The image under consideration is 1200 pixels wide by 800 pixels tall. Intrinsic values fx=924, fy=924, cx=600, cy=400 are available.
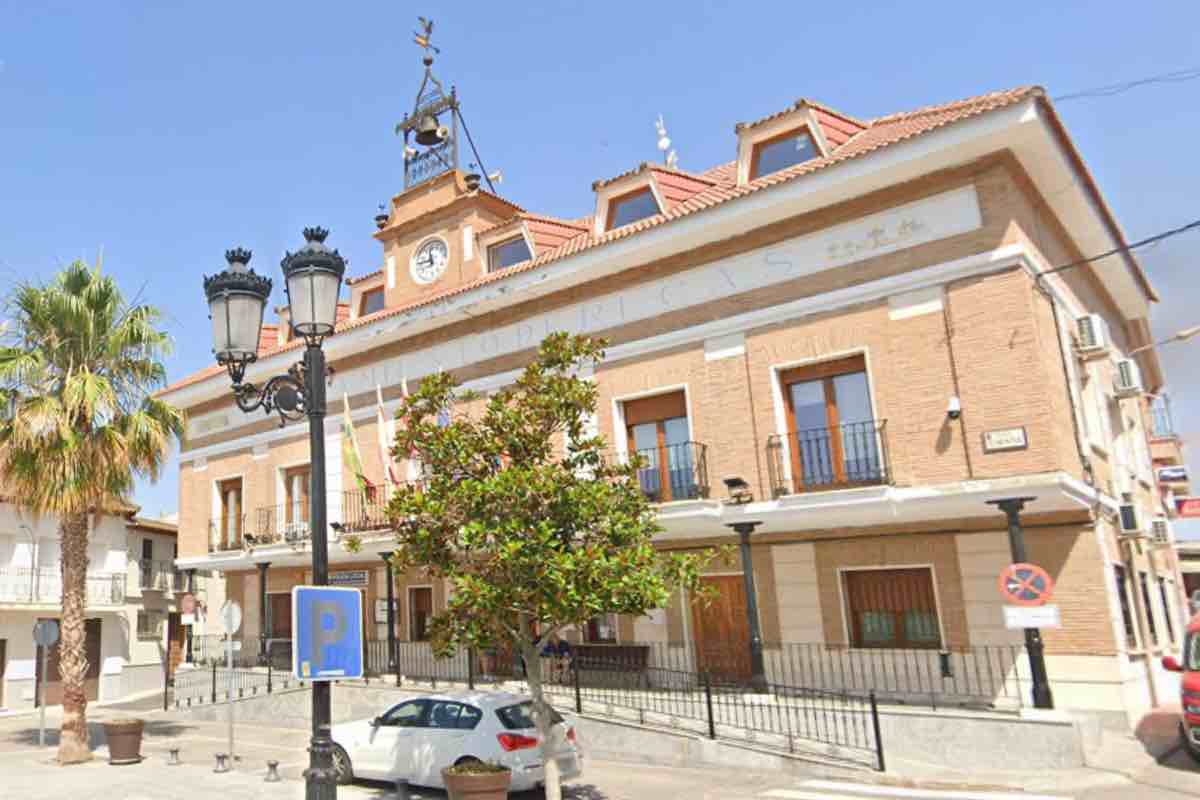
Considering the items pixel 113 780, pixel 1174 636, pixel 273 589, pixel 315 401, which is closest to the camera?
pixel 315 401

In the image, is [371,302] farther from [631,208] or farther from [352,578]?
[631,208]

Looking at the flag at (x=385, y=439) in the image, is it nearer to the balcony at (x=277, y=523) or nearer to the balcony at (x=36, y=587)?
the balcony at (x=277, y=523)

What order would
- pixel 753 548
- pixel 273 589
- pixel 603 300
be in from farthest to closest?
1. pixel 273 589
2. pixel 603 300
3. pixel 753 548

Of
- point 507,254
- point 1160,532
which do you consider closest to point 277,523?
point 507,254

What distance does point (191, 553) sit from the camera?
25.2 metres

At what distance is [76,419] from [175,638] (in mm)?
18373

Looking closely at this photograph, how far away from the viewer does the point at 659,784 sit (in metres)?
11.5

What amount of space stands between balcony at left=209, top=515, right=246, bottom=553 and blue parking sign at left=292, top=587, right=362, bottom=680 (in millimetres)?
18041

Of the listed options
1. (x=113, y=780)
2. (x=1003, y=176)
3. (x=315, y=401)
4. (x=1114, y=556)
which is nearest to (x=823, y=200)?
(x=1003, y=176)

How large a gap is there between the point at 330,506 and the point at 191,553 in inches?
242

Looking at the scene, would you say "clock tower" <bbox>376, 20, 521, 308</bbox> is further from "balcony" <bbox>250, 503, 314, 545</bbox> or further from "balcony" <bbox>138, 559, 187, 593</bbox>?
"balcony" <bbox>138, 559, 187, 593</bbox>

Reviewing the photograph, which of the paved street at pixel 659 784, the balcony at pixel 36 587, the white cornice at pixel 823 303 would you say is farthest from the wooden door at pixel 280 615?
the paved street at pixel 659 784

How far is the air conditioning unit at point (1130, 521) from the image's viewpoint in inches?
579

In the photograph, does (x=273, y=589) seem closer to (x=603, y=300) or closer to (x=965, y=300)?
(x=603, y=300)
